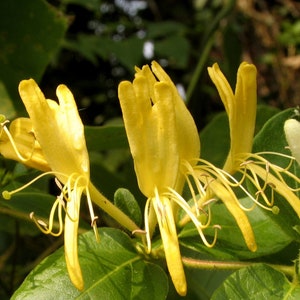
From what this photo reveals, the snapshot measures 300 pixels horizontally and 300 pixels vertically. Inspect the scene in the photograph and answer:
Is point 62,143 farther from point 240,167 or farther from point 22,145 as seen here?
point 240,167

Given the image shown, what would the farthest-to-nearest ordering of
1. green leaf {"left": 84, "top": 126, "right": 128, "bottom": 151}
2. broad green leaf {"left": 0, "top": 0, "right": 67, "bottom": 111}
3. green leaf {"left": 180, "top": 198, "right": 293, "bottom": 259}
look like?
1. broad green leaf {"left": 0, "top": 0, "right": 67, "bottom": 111}
2. green leaf {"left": 84, "top": 126, "right": 128, "bottom": 151}
3. green leaf {"left": 180, "top": 198, "right": 293, "bottom": 259}

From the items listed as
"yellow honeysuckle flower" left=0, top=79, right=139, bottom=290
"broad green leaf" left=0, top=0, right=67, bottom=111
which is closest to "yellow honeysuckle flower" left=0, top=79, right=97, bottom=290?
"yellow honeysuckle flower" left=0, top=79, right=139, bottom=290

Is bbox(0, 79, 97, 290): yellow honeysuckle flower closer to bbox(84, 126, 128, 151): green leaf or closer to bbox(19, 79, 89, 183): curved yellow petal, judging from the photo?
bbox(19, 79, 89, 183): curved yellow petal

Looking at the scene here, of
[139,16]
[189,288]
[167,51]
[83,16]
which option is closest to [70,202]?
[189,288]

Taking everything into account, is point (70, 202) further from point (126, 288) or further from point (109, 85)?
point (109, 85)

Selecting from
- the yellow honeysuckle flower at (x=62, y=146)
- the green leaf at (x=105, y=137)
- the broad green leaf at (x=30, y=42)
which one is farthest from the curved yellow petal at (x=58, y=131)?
the broad green leaf at (x=30, y=42)

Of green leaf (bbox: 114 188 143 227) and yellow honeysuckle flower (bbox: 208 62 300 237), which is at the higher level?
yellow honeysuckle flower (bbox: 208 62 300 237)

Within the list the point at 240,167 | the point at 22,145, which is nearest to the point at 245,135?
the point at 240,167
